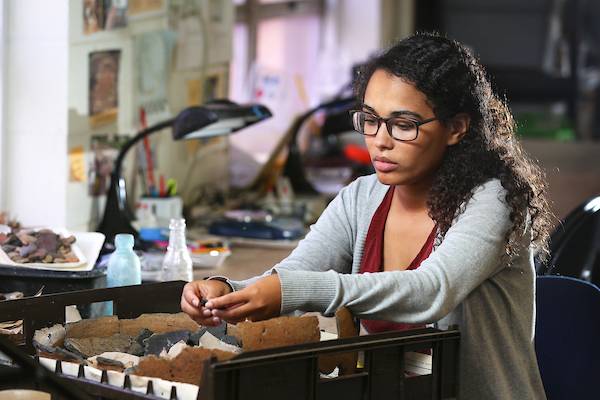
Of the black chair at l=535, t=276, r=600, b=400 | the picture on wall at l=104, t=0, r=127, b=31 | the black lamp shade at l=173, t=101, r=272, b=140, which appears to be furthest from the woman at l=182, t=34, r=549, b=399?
the picture on wall at l=104, t=0, r=127, b=31

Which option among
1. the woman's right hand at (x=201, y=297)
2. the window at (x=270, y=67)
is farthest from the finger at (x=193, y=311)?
the window at (x=270, y=67)

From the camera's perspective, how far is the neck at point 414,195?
5.96 feet

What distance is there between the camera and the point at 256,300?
1517mm

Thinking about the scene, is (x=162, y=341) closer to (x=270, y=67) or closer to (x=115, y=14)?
(x=115, y=14)

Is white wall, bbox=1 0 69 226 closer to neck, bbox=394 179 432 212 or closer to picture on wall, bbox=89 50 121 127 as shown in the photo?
picture on wall, bbox=89 50 121 127

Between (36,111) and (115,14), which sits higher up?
(115,14)

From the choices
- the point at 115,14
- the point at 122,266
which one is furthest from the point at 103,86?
the point at 122,266

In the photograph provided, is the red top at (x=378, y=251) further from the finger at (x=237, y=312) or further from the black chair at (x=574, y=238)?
the black chair at (x=574, y=238)

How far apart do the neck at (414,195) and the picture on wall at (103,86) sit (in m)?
1.28

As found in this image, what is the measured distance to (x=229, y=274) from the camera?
273cm

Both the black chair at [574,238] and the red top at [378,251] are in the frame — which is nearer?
the red top at [378,251]

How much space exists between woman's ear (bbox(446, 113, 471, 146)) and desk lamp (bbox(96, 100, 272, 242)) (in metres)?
1.05

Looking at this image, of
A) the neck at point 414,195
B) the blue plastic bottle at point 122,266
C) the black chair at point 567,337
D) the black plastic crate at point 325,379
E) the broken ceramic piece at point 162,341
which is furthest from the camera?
the blue plastic bottle at point 122,266

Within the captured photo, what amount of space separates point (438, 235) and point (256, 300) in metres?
0.37
